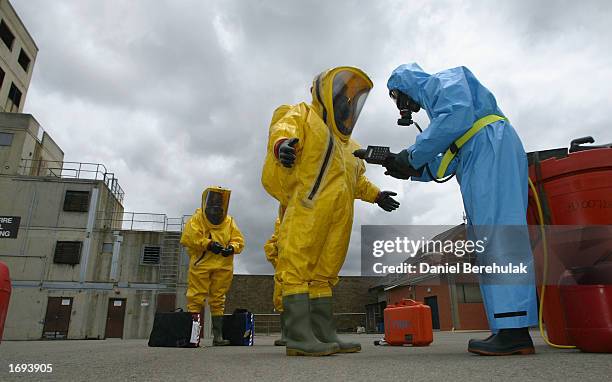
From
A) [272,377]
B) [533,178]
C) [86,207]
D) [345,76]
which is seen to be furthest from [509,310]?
[86,207]

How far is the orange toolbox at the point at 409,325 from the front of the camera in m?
4.49

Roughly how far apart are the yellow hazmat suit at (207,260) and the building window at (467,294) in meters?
13.7

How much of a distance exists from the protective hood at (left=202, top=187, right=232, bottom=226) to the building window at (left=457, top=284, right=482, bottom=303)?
14.0 m

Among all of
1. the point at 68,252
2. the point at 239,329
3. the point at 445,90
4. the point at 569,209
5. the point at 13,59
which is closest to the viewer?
the point at 569,209

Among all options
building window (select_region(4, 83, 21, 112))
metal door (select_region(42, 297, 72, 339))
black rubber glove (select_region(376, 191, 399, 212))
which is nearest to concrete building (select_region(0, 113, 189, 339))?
metal door (select_region(42, 297, 72, 339))

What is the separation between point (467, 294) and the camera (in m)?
17.2

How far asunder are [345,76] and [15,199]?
1794 cm

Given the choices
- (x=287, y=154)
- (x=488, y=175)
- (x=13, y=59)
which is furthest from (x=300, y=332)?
(x=13, y=59)

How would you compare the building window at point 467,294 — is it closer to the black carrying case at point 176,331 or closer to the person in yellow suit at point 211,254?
the person in yellow suit at point 211,254

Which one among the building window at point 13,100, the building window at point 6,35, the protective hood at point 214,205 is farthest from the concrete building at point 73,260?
the protective hood at point 214,205

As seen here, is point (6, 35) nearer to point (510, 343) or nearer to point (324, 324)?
point (324, 324)

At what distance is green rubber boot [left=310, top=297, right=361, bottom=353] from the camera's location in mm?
2980

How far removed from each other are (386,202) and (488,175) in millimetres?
1841

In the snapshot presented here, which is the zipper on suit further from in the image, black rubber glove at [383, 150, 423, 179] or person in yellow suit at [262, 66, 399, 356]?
black rubber glove at [383, 150, 423, 179]
